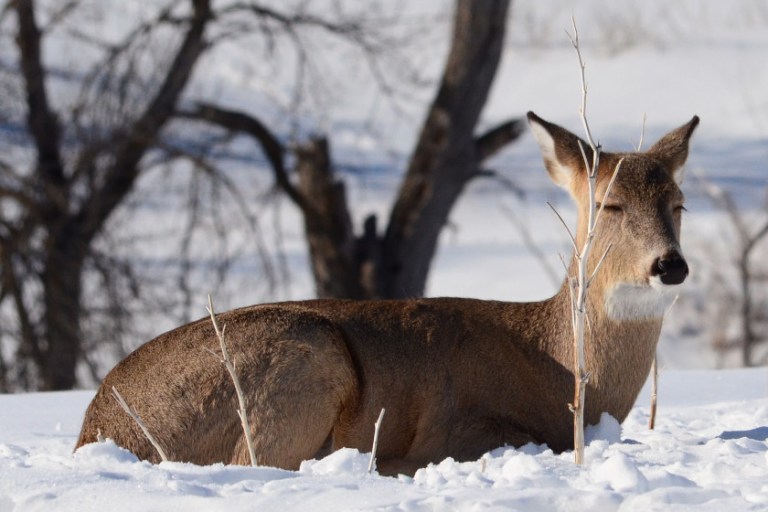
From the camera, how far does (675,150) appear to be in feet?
20.7

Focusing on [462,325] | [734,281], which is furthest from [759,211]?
[462,325]

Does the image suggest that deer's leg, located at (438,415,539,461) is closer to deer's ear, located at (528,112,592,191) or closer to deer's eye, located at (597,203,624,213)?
deer's eye, located at (597,203,624,213)

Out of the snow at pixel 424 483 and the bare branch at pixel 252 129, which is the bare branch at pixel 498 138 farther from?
the snow at pixel 424 483

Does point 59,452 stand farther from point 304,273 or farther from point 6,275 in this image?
point 304,273

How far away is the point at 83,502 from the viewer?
420 centimetres

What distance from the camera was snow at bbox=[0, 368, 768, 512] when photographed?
4.05 m

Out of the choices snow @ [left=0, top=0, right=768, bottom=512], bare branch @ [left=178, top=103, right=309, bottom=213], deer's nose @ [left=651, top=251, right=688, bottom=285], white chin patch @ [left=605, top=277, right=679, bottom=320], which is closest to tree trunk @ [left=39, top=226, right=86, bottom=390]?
snow @ [left=0, top=0, right=768, bottom=512]

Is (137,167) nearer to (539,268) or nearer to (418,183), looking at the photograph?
(418,183)

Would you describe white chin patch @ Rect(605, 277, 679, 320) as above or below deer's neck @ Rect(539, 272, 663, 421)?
above

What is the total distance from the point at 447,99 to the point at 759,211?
569 cm

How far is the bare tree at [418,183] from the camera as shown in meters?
13.9

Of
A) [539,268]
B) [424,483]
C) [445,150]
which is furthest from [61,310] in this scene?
[424,483]

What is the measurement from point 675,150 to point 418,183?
7.88 m

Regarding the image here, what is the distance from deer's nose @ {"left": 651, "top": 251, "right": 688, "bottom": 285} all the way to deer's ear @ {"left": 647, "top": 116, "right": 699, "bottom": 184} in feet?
2.23
